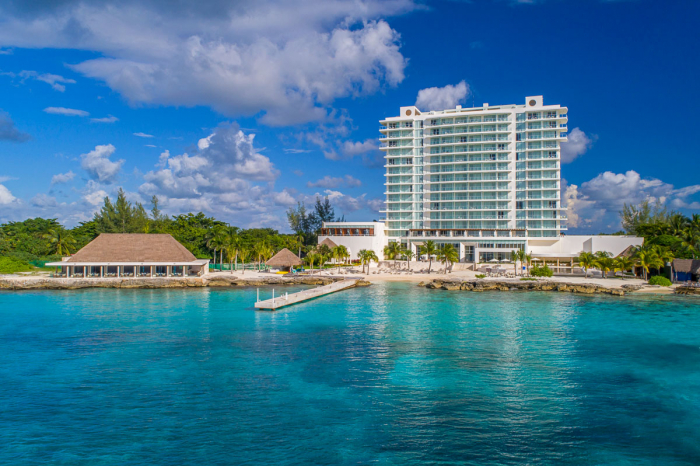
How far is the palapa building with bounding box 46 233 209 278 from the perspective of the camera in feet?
182

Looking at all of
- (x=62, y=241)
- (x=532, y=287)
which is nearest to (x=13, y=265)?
(x=62, y=241)

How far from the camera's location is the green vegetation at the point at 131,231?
69.4m

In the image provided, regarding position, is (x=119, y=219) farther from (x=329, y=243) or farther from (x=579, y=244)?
(x=579, y=244)

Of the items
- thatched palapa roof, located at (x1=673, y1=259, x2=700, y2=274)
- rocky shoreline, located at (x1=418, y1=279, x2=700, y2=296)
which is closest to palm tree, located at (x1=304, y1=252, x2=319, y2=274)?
rocky shoreline, located at (x1=418, y1=279, x2=700, y2=296)

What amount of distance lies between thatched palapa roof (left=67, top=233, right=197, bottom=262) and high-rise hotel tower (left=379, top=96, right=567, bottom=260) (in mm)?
52270

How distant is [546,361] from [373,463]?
538 inches

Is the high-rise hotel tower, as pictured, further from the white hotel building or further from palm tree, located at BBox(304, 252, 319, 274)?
palm tree, located at BBox(304, 252, 319, 274)

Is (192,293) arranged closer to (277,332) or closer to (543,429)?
(277,332)

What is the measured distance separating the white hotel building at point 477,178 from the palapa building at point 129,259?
3730 cm

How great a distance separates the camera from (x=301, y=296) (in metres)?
44.8

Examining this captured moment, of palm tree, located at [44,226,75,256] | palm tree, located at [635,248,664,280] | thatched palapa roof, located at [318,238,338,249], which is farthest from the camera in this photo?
thatched palapa roof, located at [318,238,338,249]

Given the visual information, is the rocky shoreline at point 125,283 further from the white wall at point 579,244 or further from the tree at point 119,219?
the white wall at point 579,244

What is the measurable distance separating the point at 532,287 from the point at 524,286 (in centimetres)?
90

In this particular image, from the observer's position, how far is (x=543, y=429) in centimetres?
1476
